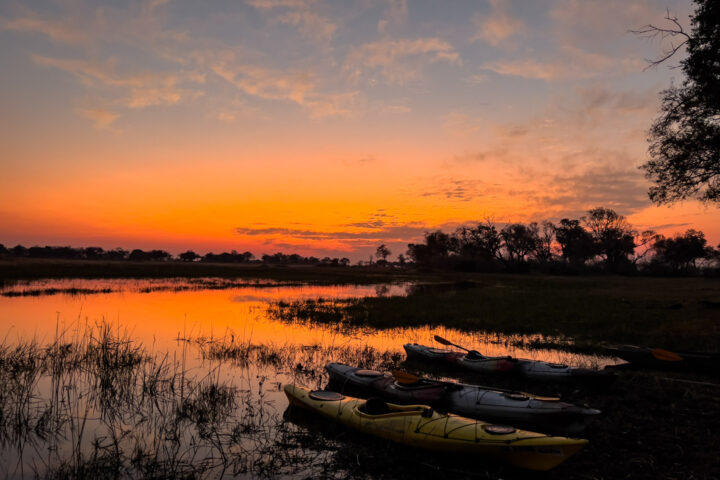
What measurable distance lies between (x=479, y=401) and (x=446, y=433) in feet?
5.69

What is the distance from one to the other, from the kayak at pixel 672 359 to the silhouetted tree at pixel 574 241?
8959 centimetres

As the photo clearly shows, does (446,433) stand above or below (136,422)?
above

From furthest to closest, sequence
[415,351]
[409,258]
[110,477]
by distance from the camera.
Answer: [409,258], [415,351], [110,477]

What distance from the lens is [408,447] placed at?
7164 mm

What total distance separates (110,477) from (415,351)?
9.18 m

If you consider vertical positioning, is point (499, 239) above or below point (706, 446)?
above

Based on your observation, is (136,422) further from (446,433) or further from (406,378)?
(446,433)

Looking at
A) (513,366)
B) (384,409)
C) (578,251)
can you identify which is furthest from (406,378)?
(578,251)

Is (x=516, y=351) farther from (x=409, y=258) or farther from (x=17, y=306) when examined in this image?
(x=409, y=258)

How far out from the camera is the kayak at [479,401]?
24.1ft

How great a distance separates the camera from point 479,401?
8.26 m

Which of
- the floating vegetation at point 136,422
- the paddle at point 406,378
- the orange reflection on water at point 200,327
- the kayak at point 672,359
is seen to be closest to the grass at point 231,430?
the floating vegetation at point 136,422

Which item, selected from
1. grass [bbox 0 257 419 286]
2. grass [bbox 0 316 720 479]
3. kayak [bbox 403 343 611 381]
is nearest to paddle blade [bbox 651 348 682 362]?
grass [bbox 0 316 720 479]

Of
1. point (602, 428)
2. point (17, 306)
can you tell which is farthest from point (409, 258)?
point (602, 428)
